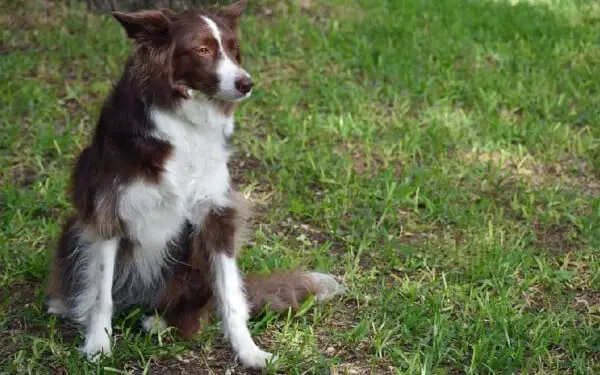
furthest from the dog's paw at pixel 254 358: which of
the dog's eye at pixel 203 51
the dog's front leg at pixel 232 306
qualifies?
the dog's eye at pixel 203 51

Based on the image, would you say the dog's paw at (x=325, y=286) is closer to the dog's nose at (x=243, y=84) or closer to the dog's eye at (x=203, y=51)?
the dog's nose at (x=243, y=84)

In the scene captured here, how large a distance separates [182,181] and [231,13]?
655mm

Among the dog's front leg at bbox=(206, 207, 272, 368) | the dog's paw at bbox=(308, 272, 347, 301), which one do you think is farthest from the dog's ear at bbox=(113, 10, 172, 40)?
the dog's paw at bbox=(308, 272, 347, 301)

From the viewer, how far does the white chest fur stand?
3.39 meters

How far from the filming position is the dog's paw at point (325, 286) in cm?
408

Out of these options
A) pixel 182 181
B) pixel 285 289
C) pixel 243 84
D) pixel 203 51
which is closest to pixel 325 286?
pixel 285 289

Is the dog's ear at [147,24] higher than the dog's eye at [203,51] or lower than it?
higher

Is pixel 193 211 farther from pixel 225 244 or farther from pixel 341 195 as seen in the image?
pixel 341 195

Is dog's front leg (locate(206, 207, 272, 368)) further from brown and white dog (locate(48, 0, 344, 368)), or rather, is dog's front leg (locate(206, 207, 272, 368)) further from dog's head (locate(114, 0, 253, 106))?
dog's head (locate(114, 0, 253, 106))

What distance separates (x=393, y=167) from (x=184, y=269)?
1976mm

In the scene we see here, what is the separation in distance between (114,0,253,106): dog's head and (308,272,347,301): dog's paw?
1.12m

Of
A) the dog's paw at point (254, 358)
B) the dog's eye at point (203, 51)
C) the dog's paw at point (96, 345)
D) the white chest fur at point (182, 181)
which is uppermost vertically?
the dog's eye at point (203, 51)

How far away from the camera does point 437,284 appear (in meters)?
4.26

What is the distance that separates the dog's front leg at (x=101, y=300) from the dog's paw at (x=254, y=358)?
53cm
